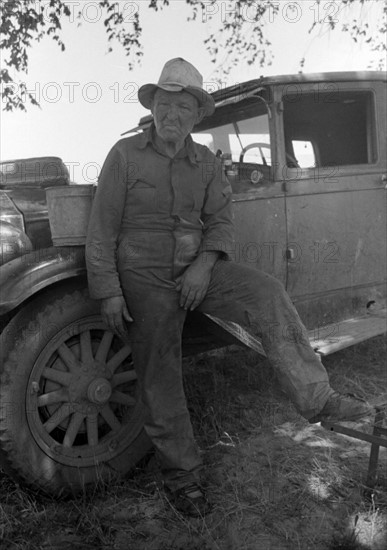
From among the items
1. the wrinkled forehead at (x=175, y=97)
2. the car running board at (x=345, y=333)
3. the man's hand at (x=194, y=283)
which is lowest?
the car running board at (x=345, y=333)

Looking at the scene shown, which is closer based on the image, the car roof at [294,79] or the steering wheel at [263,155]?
the car roof at [294,79]

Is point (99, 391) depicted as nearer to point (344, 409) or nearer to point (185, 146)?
point (344, 409)

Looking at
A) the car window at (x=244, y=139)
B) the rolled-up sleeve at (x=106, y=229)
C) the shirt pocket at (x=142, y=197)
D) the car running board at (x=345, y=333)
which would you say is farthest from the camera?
the car window at (x=244, y=139)

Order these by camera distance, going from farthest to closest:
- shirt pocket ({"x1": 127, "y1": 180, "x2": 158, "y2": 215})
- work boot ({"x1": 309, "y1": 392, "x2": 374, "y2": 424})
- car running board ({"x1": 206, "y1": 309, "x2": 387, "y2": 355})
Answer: car running board ({"x1": 206, "y1": 309, "x2": 387, "y2": 355}) < shirt pocket ({"x1": 127, "y1": 180, "x2": 158, "y2": 215}) < work boot ({"x1": 309, "y1": 392, "x2": 374, "y2": 424})

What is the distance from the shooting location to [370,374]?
4090 mm

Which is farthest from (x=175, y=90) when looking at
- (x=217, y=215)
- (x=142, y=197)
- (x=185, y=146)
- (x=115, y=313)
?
(x=115, y=313)

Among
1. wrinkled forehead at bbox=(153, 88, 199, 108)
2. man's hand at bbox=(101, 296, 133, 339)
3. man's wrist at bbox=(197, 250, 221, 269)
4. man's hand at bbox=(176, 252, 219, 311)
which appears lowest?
man's hand at bbox=(101, 296, 133, 339)

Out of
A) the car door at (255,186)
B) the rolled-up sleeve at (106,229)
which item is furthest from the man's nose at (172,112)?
the car door at (255,186)

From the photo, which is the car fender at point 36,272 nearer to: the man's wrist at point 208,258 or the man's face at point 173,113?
the man's wrist at point 208,258

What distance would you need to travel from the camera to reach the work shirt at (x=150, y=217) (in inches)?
94.8

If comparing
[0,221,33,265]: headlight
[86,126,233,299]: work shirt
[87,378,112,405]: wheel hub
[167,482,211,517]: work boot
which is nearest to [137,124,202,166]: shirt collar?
[86,126,233,299]: work shirt

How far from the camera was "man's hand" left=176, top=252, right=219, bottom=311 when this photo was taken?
244 centimetres

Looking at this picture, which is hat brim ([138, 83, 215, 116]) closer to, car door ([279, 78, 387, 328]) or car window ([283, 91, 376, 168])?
car door ([279, 78, 387, 328])

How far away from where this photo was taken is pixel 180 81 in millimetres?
2439
